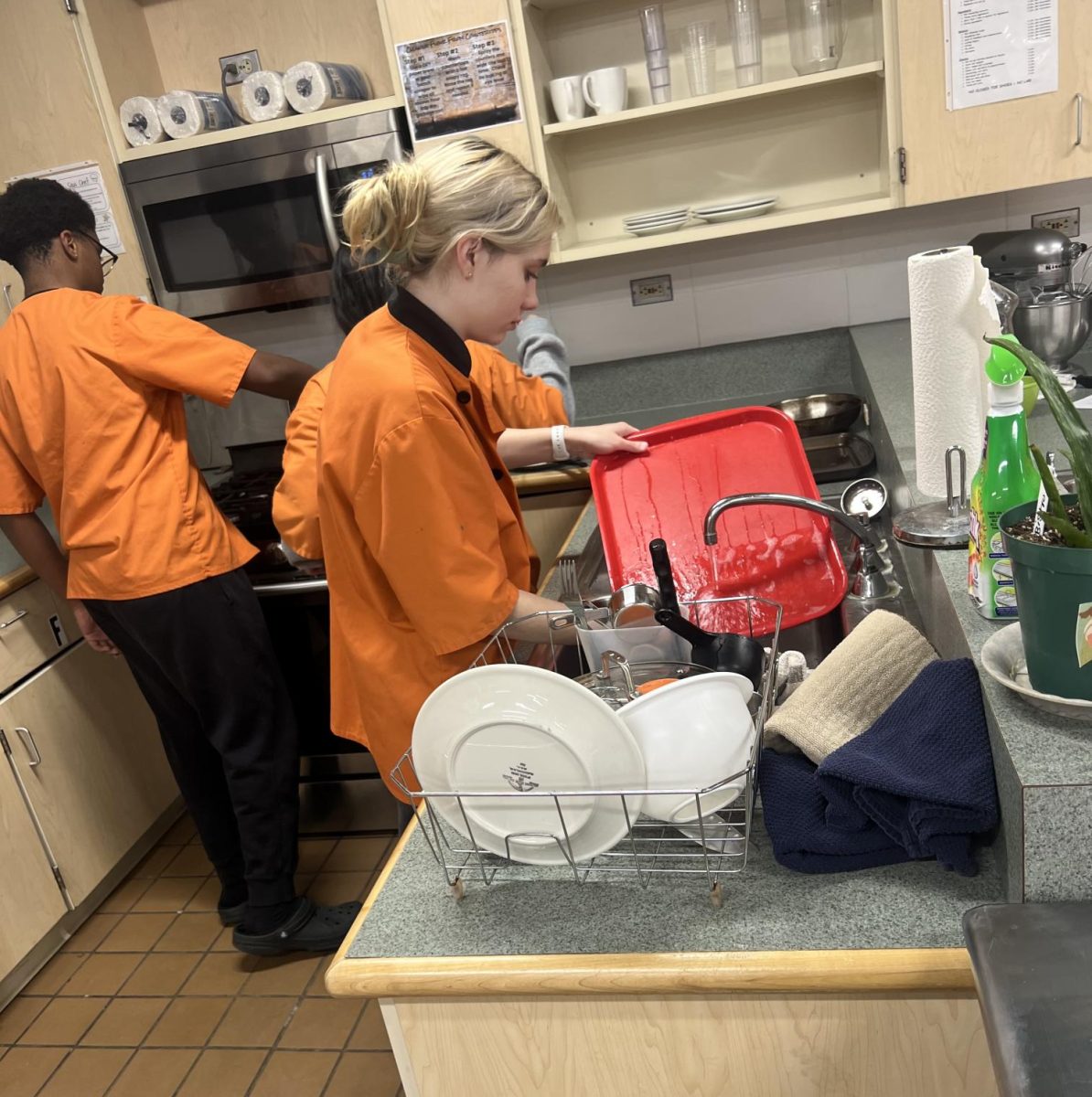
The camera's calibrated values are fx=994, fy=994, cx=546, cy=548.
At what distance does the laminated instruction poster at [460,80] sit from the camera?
7.66ft

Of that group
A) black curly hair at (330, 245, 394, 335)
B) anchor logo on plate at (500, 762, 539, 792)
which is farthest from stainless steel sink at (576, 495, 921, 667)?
black curly hair at (330, 245, 394, 335)

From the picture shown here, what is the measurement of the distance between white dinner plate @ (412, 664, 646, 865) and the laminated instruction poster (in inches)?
75.6

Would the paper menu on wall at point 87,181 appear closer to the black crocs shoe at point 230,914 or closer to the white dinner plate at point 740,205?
the white dinner plate at point 740,205

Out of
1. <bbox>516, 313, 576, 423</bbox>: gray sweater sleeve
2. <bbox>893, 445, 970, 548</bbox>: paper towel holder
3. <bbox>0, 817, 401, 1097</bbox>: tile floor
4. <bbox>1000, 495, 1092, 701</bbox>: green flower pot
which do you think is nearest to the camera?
<bbox>1000, 495, 1092, 701</bbox>: green flower pot

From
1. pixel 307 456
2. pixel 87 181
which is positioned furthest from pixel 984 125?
pixel 87 181

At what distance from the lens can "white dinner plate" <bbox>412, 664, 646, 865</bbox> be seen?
33.4 inches

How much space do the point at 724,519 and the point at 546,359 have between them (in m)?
0.95

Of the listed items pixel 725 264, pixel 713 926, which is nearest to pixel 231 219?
pixel 725 264

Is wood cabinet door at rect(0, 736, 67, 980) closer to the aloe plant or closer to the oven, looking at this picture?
the oven

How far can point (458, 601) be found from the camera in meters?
1.22

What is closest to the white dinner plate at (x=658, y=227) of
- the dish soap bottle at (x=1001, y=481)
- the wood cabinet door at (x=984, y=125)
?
the wood cabinet door at (x=984, y=125)

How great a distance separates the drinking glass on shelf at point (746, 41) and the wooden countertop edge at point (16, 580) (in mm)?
2010

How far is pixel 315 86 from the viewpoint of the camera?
2469mm

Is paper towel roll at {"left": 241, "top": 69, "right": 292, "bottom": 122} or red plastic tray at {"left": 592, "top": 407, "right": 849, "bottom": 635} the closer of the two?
red plastic tray at {"left": 592, "top": 407, "right": 849, "bottom": 635}
